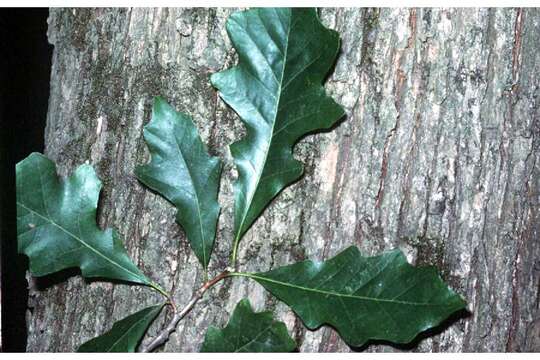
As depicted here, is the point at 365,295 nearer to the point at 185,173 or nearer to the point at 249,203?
the point at 249,203

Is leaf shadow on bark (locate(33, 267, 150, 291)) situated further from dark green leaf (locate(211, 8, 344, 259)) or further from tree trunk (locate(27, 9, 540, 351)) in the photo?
dark green leaf (locate(211, 8, 344, 259))

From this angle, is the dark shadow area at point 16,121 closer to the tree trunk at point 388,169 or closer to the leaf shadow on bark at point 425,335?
the tree trunk at point 388,169

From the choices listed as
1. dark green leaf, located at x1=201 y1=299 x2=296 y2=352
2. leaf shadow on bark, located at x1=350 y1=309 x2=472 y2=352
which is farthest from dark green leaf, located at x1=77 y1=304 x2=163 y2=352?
leaf shadow on bark, located at x1=350 y1=309 x2=472 y2=352

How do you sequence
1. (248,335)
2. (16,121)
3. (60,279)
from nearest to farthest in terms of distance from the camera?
(248,335), (60,279), (16,121)

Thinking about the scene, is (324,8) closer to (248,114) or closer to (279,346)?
(248,114)

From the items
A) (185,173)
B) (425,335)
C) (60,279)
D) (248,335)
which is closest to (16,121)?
(60,279)

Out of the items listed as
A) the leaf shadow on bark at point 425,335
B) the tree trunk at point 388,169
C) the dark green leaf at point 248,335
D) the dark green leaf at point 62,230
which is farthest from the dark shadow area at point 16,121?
the leaf shadow on bark at point 425,335
